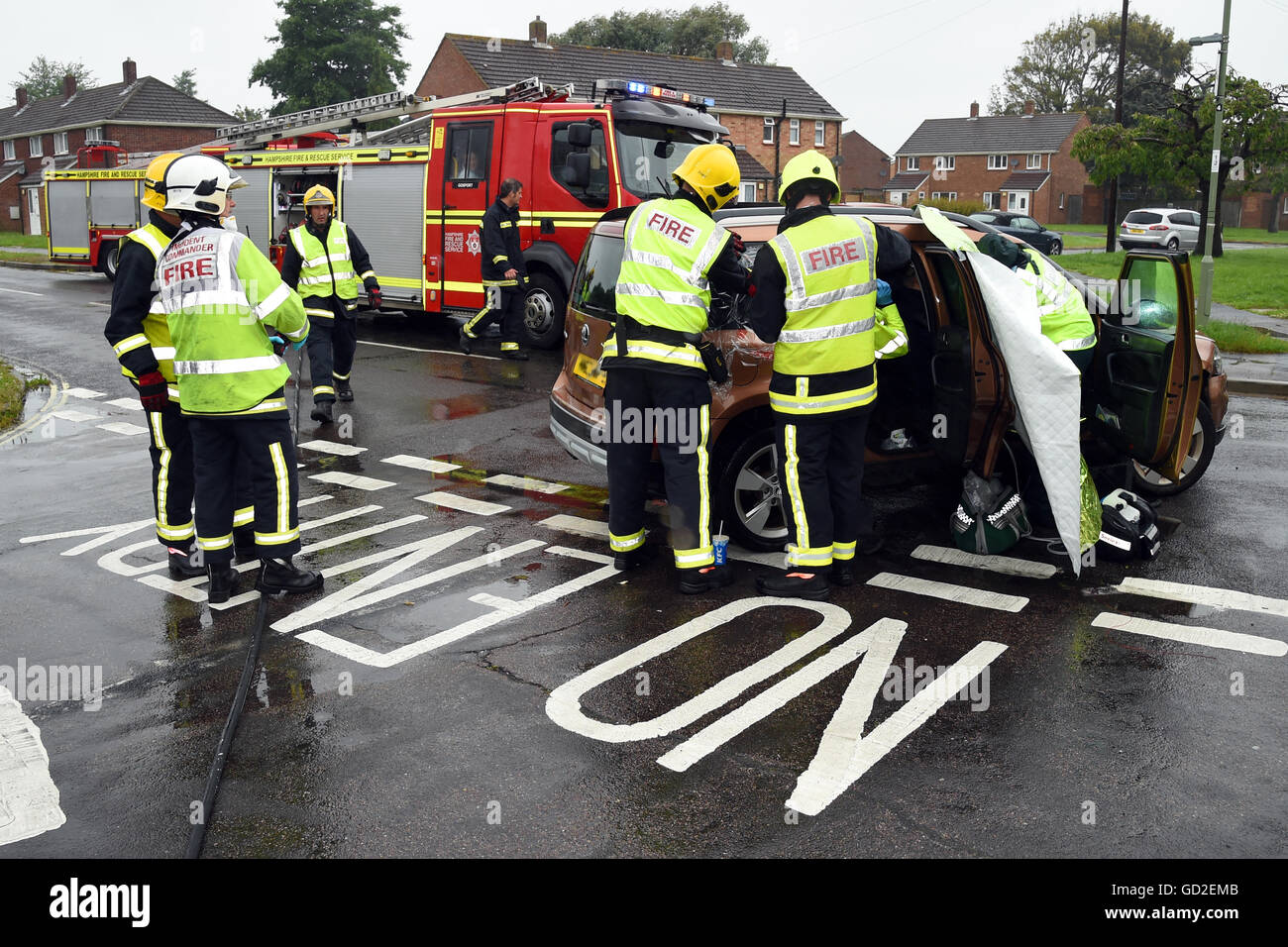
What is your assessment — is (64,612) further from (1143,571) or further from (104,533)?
(1143,571)

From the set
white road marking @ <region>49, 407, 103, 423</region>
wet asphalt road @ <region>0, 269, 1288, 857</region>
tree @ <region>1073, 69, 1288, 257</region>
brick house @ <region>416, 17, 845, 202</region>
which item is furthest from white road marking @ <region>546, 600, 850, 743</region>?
brick house @ <region>416, 17, 845, 202</region>

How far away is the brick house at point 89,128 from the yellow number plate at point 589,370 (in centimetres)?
5441

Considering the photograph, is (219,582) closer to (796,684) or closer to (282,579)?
(282,579)

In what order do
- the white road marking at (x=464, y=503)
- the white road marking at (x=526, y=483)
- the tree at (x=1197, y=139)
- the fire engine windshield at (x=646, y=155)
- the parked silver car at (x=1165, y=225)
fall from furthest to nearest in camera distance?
the parked silver car at (x=1165, y=225), the tree at (x=1197, y=139), the fire engine windshield at (x=646, y=155), the white road marking at (x=526, y=483), the white road marking at (x=464, y=503)

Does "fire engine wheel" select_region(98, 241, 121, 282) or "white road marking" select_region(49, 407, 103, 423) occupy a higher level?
"fire engine wheel" select_region(98, 241, 121, 282)

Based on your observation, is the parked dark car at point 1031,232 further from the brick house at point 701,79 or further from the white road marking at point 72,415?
the white road marking at point 72,415

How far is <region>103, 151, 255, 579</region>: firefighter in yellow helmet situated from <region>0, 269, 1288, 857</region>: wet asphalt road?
367 mm

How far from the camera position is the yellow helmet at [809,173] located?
17.1ft

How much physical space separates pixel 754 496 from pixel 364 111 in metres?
12.4

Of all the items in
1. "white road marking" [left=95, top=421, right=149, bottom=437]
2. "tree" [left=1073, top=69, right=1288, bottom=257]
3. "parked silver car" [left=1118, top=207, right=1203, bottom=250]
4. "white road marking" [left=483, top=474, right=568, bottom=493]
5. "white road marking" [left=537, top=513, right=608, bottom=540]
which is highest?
"tree" [left=1073, top=69, right=1288, bottom=257]

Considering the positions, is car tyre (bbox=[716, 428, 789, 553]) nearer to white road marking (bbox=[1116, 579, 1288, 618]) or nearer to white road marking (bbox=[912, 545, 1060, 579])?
white road marking (bbox=[912, 545, 1060, 579])

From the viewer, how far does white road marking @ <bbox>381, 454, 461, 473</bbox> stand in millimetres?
8172

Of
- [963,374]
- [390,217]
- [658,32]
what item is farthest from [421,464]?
[658,32]

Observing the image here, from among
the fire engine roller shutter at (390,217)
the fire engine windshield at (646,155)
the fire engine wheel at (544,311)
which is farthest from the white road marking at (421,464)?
the fire engine roller shutter at (390,217)
